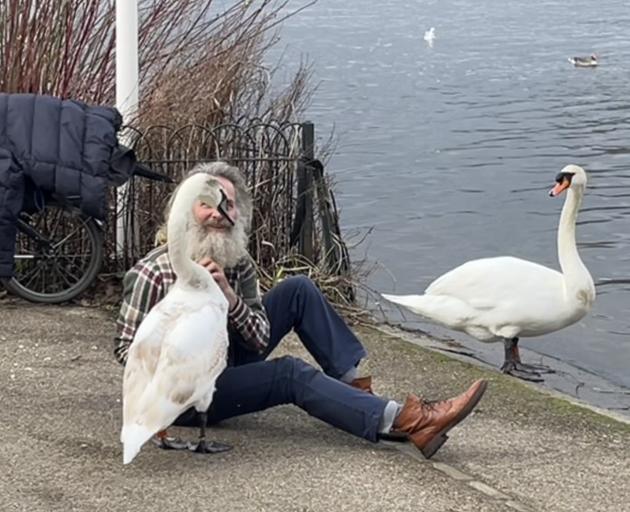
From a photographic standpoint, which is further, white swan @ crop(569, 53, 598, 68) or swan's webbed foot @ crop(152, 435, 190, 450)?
white swan @ crop(569, 53, 598, 68)

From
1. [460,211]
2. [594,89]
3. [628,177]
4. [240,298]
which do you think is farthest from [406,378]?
[594,89]

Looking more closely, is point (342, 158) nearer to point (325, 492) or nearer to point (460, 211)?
point (460, 211)

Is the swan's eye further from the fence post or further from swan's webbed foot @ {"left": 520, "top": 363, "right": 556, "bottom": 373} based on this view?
the fence post

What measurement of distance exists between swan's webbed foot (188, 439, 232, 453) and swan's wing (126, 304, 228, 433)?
0.31 m

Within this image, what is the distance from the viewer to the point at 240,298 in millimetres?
5645

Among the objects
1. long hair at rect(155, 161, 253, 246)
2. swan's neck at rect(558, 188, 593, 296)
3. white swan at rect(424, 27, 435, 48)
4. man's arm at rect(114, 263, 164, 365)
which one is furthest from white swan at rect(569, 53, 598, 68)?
man's arm at rect(114, 263, 164, 365)

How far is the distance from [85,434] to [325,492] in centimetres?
122

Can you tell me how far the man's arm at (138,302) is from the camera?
5.51 m

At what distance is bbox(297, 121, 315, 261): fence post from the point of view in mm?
8812

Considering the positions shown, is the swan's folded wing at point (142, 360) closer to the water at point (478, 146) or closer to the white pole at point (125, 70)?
the white pole at point (125, 70)

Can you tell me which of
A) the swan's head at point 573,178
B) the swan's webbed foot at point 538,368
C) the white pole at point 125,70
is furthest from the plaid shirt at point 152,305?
the swan's head at point 573,178

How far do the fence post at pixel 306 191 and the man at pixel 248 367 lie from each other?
2.98 m

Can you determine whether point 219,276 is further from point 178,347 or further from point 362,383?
point 362,383

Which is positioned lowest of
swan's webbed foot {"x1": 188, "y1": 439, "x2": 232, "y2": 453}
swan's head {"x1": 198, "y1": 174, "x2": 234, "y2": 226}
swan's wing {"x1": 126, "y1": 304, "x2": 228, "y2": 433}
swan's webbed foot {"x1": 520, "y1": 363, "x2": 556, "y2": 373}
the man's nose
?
swan's webbed foot {"x1": 520, "y1": 363, "x2": 556, "y2": 373}
